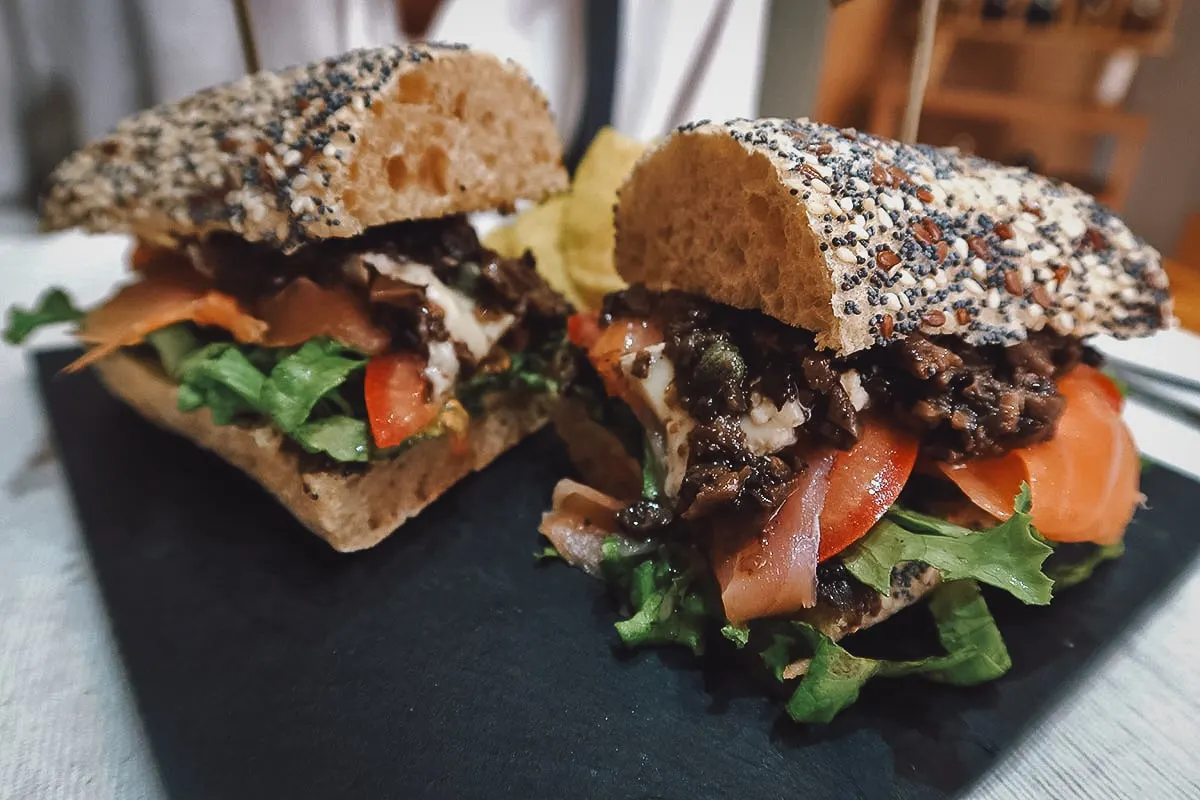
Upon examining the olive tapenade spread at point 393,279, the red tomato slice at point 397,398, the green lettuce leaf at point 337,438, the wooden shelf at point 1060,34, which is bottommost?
the green lettuce leaf at point 337,438

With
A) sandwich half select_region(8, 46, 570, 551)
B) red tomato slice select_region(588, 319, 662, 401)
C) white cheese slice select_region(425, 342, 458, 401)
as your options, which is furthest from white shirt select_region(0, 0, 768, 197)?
white cheese slice select_region(425, 342, 458, 401)

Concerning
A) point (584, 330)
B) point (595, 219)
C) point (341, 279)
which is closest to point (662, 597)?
point (584, 330)

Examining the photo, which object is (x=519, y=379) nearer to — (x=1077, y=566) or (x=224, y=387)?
(x=224, y=387)

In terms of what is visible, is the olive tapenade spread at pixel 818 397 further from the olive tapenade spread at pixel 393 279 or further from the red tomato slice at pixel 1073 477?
the olive tapenade spread at pixel 393 279

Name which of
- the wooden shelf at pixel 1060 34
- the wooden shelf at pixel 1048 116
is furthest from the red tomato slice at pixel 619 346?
the wooden shelf at pixel 1060 34

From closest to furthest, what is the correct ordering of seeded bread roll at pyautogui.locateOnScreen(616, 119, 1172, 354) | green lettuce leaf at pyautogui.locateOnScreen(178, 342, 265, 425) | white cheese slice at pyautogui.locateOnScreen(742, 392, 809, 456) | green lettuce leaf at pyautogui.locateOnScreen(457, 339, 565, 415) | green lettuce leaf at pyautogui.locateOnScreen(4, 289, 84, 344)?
seeded bread roll at pyautogui.locateOnScreen(616, 119, 1172, 354)
white cheese slice at pyautogui.locateOnScreen(742, 392, 809, 456)
green lettuce leaf at pyautogui.locateOnScreen(178, 342, 265, 425)
green lettuce leaf at pyautogui.locateOnScreen(457, 339, 565, 415)
green lettuce leaf at pyautogui.locateOnScreen(4, 289, 84, 344)

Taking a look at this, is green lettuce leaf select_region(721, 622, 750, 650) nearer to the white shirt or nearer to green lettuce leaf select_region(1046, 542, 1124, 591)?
green lettuce leaf select_region(1046, 542, 1124, 591)

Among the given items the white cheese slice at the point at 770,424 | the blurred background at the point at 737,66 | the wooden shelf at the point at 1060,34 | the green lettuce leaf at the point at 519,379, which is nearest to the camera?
the white cheese slice at the point at 770,424
